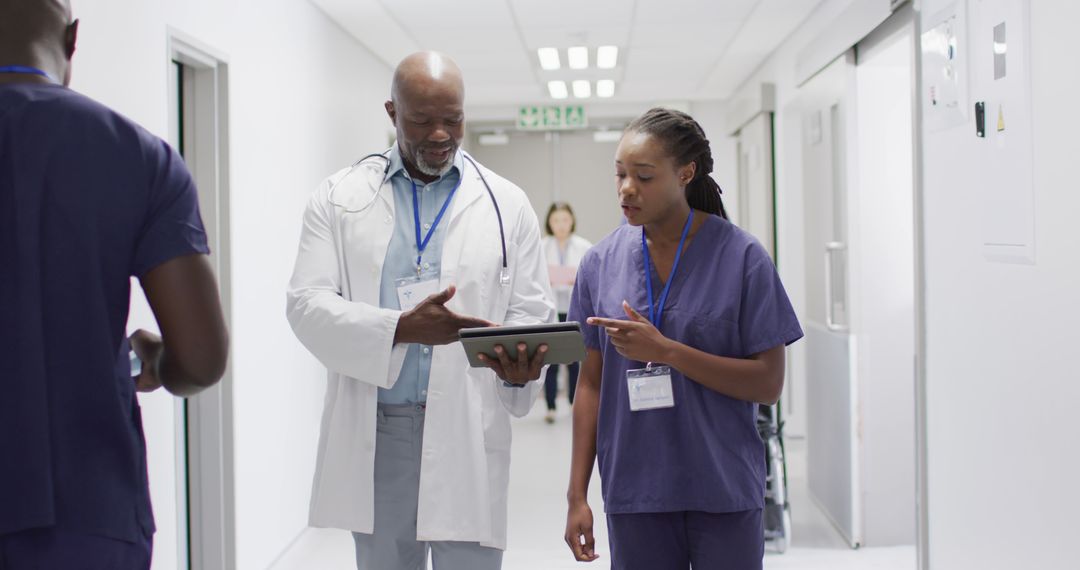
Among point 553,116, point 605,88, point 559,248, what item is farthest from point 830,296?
point 553,116

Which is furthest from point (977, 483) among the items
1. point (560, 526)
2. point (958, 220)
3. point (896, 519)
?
point (560, 526)

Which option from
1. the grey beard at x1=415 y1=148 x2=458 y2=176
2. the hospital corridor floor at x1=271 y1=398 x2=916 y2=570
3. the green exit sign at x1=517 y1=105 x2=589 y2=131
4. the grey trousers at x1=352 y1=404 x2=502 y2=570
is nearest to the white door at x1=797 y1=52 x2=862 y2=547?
the hospital corridor floor at x1=271 y1=398 x2=916 y2=570

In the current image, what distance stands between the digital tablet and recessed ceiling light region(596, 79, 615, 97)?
598cm

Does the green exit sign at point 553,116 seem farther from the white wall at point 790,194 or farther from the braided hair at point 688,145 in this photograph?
the braided hair at point 688,145

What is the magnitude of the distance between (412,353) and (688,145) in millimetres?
661

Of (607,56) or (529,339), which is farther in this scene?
(607,56)

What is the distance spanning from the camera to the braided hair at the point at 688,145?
5.71 ft

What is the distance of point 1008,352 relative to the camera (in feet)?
8.14

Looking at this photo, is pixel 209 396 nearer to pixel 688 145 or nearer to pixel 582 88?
pixel 688 145

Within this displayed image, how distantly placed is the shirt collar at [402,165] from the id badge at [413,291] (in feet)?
0.73

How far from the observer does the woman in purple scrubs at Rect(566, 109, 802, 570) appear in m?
1.64

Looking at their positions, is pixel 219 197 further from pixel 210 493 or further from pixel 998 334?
pixel 998 334

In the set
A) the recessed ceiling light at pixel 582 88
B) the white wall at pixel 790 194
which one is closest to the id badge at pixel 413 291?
the white wall at pixel 790 194

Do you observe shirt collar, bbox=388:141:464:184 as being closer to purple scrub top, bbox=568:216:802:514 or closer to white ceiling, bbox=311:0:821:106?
purple scrub top, bbox=568:216:802:514
